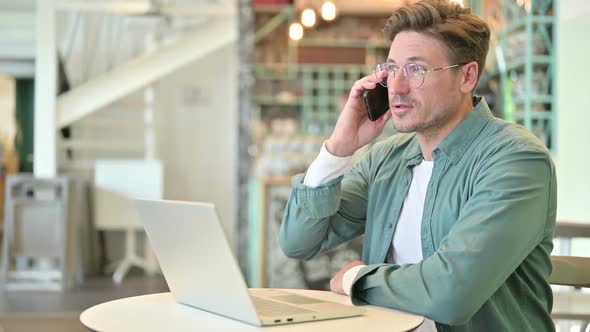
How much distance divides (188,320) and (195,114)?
945 centimetres

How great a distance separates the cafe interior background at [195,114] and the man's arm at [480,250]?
54.5 inches

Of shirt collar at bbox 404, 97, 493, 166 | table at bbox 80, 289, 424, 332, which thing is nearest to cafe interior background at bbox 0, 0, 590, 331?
shirt collar at bbox 404, 97, 493, 166

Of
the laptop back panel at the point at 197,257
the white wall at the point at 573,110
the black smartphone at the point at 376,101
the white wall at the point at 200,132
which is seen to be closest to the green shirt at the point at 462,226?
the black smartphone at the point at 376,101

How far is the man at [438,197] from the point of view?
182 cm

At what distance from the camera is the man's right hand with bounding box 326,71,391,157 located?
7.42 ft

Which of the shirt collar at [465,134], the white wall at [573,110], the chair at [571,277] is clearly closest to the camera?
the shirt collar at [465,134]

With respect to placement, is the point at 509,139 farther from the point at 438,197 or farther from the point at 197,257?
the point at 197,257

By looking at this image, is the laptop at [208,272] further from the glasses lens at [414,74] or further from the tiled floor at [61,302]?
the tiled floor at [61,302]

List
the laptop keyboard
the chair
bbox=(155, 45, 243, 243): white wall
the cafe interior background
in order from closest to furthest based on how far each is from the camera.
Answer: the laptop keyboard
the chair
the cafe interior background
bbox=(155, 45, 243, 243): white wall

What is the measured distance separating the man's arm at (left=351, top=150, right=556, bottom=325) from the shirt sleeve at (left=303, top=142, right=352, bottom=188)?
0.36 m

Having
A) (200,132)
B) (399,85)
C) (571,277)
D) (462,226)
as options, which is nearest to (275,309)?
(462,226)

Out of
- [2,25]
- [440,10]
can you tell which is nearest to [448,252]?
[440,10]

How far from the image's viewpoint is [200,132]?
1109 centimetres

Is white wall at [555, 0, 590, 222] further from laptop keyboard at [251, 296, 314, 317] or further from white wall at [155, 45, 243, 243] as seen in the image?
white wall at [155, 45, 243, 243]
